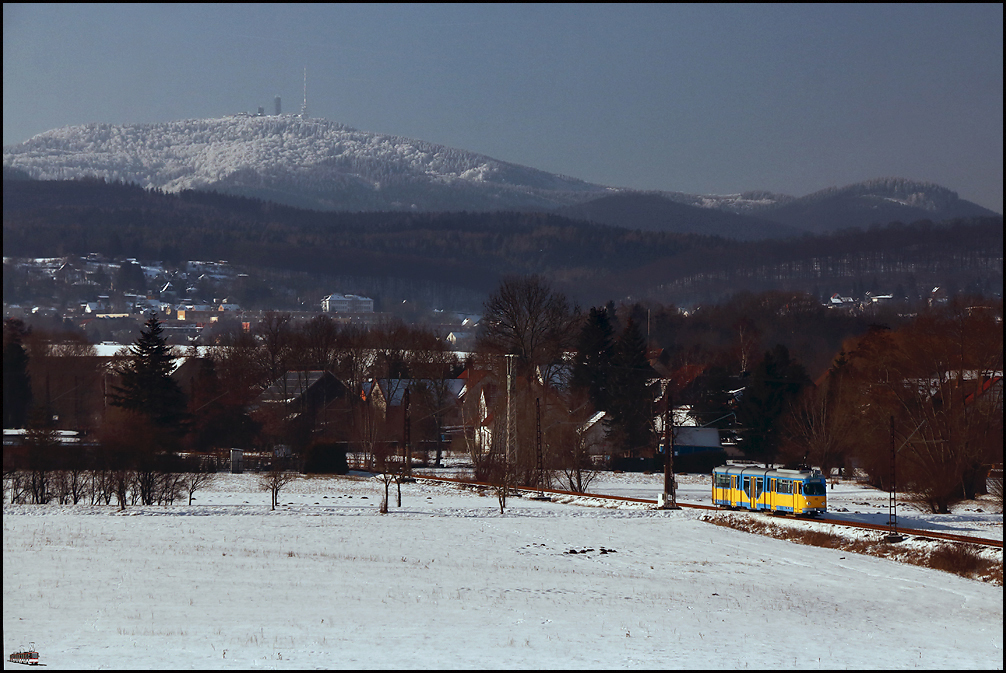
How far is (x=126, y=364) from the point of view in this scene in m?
71.8

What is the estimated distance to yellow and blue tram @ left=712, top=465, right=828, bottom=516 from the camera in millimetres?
42031

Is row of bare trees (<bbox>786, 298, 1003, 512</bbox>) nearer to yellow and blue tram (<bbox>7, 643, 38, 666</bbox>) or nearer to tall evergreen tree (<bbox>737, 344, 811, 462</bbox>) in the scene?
tall evergreen tree (<bbox>737, 344, 811, 462</bbox>)

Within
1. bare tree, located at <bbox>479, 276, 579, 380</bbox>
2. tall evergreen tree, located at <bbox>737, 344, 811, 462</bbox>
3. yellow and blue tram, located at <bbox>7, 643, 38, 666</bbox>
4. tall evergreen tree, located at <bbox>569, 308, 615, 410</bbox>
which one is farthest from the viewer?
tall evergreen tree, located at <bbox>569, 308, 615, 410</bbox>

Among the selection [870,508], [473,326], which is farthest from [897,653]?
[473,326]

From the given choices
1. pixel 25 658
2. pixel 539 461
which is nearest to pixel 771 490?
pixel 539 461

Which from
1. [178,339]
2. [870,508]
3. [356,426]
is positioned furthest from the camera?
[178,339]

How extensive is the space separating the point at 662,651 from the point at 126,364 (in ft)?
204

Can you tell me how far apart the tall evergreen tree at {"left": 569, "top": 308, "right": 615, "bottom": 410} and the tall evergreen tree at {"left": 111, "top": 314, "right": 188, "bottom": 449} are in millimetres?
29522

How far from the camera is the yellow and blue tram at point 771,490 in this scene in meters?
42.0

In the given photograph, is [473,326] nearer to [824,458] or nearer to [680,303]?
[680,303]

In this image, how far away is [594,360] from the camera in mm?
78125

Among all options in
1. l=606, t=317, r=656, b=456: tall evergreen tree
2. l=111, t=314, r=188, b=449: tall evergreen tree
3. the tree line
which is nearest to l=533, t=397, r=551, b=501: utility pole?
the tree line

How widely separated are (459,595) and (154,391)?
4728 centimetres

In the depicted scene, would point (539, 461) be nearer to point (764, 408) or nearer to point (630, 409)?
point (630, 409)
